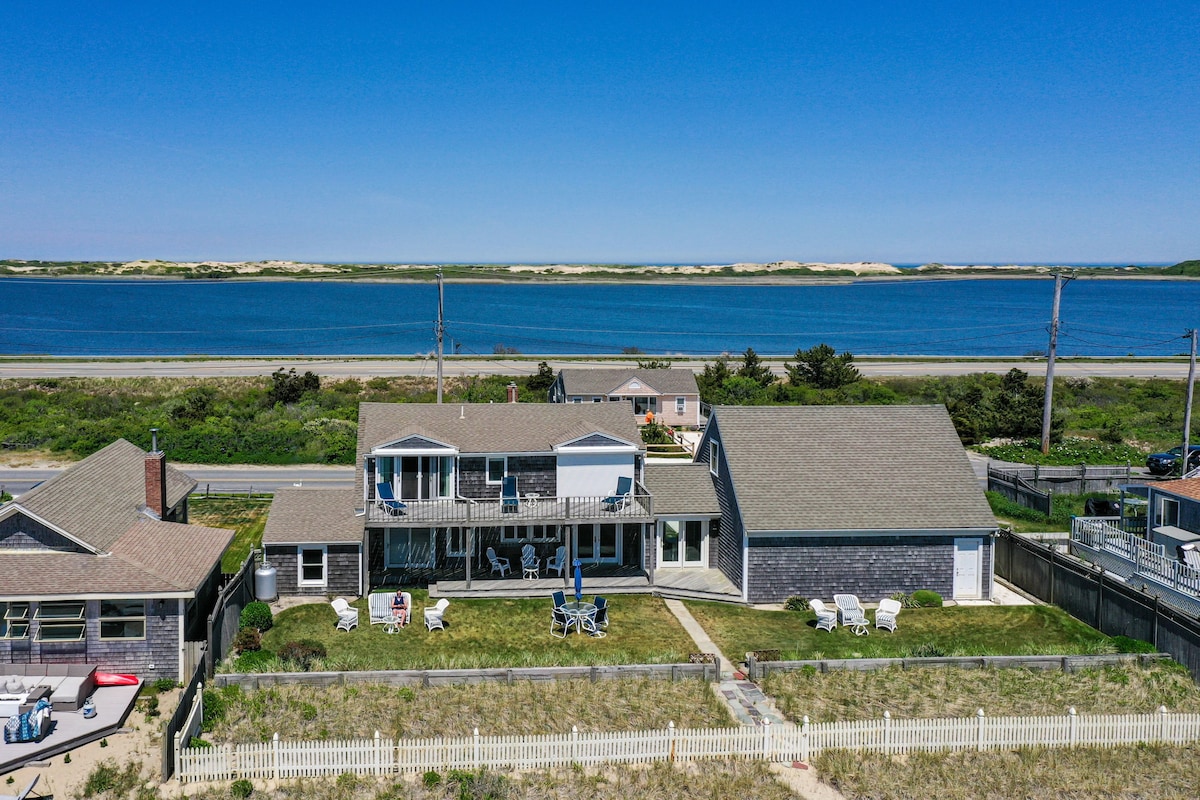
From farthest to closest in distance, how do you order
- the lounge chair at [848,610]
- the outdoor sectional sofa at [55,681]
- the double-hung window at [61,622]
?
the lounge chair at [848,610] < the double-hung window at [61,622] < the outdoor sectional sofa at [55,681]

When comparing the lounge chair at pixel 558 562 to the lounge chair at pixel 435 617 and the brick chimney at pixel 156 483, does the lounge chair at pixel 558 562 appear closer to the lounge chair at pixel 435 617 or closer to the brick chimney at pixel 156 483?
the lounge chair at pixel 435 617

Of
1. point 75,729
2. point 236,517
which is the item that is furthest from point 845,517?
point 236,517

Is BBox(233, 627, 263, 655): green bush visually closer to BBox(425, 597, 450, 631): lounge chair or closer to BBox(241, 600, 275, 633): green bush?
BBox(241, 600, 275, 633): green bush

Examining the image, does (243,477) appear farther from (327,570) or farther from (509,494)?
(509,494)

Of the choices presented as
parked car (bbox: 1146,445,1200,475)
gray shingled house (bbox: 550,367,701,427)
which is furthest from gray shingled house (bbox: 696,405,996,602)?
gray shingled house (bbox: 550,367,701,427)

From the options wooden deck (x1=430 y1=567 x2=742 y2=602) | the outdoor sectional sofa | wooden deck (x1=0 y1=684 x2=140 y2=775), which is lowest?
wooden deck (x1=430 y1=567 x2=742 y2=602)

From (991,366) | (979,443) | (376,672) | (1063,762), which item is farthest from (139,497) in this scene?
(991,366)

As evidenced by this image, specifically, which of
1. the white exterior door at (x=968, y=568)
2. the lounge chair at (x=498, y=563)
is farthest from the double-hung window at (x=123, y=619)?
the white exterior door at (x=968, y=568)

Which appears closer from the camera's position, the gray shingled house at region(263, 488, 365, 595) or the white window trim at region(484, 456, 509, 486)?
the gray shingled house at region(263, 488, 365, 595)
